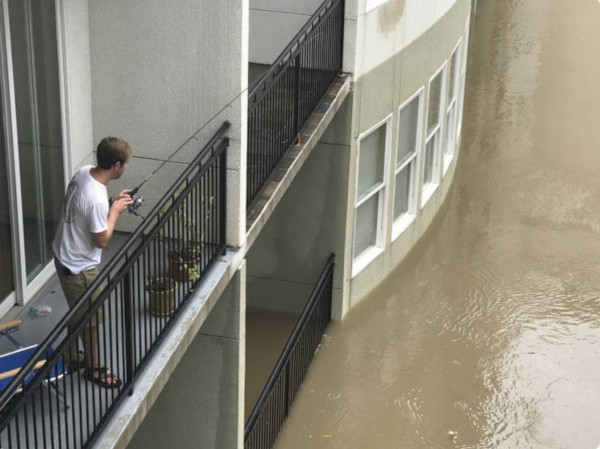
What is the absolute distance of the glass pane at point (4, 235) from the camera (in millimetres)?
8133

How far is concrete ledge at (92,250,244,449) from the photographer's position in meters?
6.91

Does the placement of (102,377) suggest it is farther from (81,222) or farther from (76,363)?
(81,222)

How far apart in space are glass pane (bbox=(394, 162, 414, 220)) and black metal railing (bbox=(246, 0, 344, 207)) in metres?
3.08

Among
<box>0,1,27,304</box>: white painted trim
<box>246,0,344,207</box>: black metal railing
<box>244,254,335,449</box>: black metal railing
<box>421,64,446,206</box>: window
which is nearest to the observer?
<box>0,1,27,304</box>: white painted trim

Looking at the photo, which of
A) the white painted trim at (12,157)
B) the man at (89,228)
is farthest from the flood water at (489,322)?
the man at (89,228)

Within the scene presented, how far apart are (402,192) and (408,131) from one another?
0.93 meters

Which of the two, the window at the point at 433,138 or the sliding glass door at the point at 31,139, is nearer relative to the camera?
the sliding glass door at the point at 31,139

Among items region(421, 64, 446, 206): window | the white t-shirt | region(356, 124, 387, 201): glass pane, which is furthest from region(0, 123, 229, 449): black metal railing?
region(421, 64, 446, 206): window

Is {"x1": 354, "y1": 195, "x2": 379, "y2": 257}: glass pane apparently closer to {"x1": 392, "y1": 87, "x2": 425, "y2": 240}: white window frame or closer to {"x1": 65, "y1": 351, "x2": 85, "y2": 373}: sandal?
{"x1": 392, "y1": 87, "x2": 425, "y2": 240}: white window frame

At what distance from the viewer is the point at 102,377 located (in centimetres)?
726

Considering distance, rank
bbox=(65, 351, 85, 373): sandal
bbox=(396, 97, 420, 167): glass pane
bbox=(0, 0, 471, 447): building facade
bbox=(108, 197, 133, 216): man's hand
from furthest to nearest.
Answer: bbox=(396, 97, 420, 167): glass pane → bbox=(0, 0, 471, 447): building facade → bbox=(108, 197, 133, 216): man's hand → bbox=(65, 351, 85, 373): sandal

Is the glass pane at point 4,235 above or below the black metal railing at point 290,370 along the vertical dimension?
above

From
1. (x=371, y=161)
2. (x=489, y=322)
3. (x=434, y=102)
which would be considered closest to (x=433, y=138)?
(x=434, y=102)

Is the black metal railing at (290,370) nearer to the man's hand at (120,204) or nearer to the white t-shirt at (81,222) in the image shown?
the white t-shirt at (81,222)
